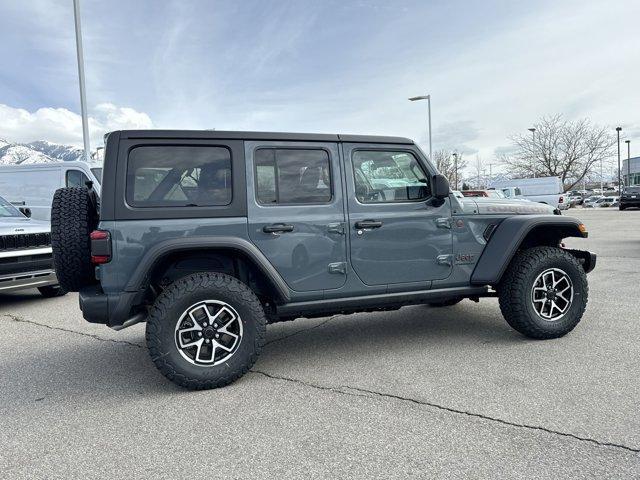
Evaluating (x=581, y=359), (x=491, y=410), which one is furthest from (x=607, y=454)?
(x=581, y=359)

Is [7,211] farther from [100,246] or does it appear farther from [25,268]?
[100,246]

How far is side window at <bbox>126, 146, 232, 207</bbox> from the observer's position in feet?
12.0

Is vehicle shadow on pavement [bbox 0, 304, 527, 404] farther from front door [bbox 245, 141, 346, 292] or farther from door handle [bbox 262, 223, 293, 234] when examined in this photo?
door handle [bbox 262, 223, 293, 234]

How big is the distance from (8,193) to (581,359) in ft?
39.8

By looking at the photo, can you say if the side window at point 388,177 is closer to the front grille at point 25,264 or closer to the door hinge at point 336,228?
the door hinge at point 336,228

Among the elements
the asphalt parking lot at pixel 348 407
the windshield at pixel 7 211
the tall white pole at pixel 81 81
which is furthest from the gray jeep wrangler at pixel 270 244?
the tall white pole at pixel 81 81

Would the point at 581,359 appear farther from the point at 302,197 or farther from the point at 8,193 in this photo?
the point at 8,193

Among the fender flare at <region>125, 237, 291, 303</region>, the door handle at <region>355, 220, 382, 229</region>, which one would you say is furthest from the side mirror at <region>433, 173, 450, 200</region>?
the fender flare at <region>125, 237, 291, 303</region>

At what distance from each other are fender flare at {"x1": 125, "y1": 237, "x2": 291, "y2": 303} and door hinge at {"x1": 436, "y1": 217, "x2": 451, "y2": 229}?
1434 mm

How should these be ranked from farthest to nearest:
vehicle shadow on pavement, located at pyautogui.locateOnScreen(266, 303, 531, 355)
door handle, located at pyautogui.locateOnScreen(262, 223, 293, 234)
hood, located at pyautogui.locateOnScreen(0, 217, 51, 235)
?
hood, located at pyautogui.locateOnScreen(0, 217, 51, 235)
vehicle shadow on pavement, located at pyautogui.locateOnScreen(266, 303, 531, 355)
door handle, located at pyautogui.locateOnScreen(262, 223, 293, 234)

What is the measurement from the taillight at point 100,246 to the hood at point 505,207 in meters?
2.91

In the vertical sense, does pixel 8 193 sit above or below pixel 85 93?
below

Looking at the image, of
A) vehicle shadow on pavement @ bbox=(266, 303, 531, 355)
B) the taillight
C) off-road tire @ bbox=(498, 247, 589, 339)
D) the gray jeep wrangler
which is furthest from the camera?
vehicle shadow on pavement @ bbox=(266, 303, 531, 355)

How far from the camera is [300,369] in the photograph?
4.09 meters
